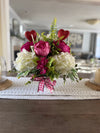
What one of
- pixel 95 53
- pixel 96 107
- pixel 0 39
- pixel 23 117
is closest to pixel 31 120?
pixel 23 117

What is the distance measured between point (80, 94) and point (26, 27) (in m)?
6.59

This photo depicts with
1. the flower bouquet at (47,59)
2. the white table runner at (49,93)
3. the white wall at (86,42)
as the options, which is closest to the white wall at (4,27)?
the white table runner at (49,93)

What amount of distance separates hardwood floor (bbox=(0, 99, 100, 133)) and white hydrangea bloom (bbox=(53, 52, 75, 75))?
21 centimetres

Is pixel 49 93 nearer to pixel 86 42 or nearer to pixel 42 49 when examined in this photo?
pixel 42 49

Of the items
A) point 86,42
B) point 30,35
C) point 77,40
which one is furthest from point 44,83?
point 86,42

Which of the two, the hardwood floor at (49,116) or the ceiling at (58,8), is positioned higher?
the ceiling at (58,8)

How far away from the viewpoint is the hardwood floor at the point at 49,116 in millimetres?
493

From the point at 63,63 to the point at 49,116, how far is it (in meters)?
0.30

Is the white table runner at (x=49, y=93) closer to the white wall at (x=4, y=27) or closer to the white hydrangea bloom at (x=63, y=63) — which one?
the white hydrangea bloom at (x=63, y=63)

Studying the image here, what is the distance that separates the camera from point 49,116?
1.83 feet

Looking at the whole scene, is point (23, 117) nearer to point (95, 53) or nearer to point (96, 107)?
point (96, 107)

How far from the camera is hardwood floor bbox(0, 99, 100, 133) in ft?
1.62

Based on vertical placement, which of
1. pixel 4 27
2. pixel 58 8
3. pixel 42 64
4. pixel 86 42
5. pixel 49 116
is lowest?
pixel 49 116

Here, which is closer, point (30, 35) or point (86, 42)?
point (30, 35)
